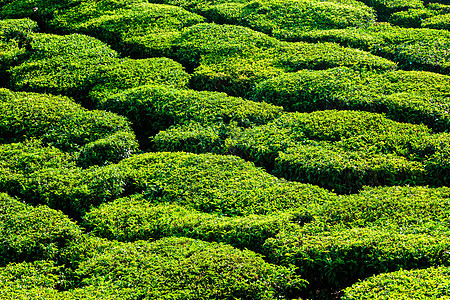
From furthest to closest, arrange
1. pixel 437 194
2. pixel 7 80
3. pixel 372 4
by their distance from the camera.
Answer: pixel 372 4 → pixel 7 80 → pixel 437 194

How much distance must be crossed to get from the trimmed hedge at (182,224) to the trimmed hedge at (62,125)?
166cm

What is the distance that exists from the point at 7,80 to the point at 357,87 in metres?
8.10

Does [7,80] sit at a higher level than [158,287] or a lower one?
higher

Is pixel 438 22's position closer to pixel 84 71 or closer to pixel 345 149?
pixel 345 149

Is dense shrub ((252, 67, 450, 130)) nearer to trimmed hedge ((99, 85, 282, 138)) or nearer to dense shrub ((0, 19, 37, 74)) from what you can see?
trimmed hedge ((99, 85, 282, 138))

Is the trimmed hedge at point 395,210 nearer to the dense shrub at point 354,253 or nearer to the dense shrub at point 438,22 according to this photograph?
the dense shrub at point 354,253

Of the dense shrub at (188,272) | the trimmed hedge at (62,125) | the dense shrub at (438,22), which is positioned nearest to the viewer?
the dense shrub at (188,272)

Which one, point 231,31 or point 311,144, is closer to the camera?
point 311,144

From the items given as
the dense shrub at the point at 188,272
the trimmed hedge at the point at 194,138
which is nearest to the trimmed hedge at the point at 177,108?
the trimmed hedge at the point at 194,138

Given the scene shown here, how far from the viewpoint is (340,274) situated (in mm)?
6953

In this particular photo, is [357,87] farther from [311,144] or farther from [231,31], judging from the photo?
[231,31]

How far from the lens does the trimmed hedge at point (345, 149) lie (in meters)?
8.38

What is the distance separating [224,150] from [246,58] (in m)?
3.26

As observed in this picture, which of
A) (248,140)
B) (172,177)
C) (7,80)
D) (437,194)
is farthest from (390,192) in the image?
(7,80)
